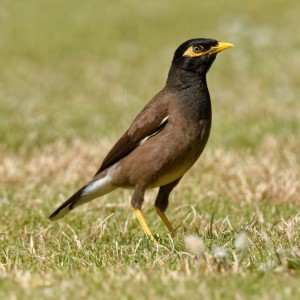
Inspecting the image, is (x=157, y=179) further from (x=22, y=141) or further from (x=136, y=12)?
(x=136, y=12)

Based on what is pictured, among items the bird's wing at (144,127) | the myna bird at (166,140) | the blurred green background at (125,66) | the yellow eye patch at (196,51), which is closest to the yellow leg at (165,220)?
the myna bird at (166,140)

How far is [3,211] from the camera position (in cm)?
→ 710

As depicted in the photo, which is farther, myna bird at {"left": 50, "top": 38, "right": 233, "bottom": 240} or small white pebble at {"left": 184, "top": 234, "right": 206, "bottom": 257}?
myna bird at {"left": 50, "top": 38, "right": 233, "bottom": 240}

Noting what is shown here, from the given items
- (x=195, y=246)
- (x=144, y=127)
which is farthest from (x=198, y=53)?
(x=195, y=246)

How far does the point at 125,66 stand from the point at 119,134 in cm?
806

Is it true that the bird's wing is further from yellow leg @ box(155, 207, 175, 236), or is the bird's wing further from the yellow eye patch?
yellow leg @ box(155, 207, 175, 236)

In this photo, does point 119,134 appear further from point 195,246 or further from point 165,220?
point 195,246

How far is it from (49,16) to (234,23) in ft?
19.4

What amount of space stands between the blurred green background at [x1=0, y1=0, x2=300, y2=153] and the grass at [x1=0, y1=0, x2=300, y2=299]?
46 mm

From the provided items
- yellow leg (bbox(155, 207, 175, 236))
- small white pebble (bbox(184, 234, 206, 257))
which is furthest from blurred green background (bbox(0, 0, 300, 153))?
small white pebble (bbox(184, 234, 206, 257))

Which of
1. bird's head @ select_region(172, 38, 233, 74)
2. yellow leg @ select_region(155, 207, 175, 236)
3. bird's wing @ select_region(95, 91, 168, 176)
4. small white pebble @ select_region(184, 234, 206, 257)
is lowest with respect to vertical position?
yellow leg @ select_region(155, 207, 175, 236)

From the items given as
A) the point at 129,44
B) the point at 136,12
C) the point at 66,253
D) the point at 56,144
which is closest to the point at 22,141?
the point at 56,144

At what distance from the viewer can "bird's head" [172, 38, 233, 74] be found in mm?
6699

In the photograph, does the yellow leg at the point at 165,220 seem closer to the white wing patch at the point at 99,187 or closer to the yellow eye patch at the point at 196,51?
the white wing patch at the point at 99,187
